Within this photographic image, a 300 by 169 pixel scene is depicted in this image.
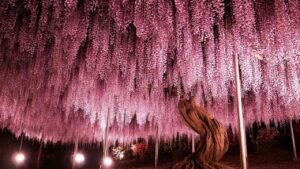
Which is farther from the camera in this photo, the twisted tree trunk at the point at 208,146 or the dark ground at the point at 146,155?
the dark ground at the point at 146,155

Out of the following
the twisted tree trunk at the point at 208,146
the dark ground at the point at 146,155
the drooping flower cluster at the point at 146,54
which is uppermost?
the drooping flower cluster at the point at 146,54

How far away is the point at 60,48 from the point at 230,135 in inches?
263

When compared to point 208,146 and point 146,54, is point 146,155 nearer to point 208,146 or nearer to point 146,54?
point 146,54

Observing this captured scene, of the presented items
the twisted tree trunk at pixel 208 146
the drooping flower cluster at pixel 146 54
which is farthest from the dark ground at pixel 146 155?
the twisted tree trunk at pixel 208 146

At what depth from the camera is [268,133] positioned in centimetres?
841

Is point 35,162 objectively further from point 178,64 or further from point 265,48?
point 265,48

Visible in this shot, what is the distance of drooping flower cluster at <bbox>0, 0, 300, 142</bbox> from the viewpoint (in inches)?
150

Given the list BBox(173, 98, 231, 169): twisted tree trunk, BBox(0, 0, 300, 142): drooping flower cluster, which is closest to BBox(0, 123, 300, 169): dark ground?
BBox(0, 0, 300, 142): drooping flower cluster

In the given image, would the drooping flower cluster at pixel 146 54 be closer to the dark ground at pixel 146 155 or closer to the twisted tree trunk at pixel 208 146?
the twisted tree trunk at pixel 208 146

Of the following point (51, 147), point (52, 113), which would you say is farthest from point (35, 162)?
point (52, 113)

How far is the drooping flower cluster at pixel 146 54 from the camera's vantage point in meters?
3.80

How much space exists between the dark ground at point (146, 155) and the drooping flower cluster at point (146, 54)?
4.15ft

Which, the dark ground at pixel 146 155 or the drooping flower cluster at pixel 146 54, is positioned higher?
the drooping flower cluster at pixel 146 54

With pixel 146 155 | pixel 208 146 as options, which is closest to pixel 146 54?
pixel 208 146
